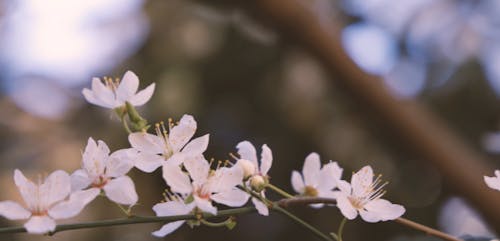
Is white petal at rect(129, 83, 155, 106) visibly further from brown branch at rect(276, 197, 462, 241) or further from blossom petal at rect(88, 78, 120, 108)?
brown branch at rect(276, 197, 462, 241)

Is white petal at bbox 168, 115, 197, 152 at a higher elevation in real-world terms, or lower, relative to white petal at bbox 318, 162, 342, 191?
higher

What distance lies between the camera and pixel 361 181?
606 millimetres

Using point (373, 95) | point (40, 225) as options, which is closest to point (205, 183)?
point (40, 225)

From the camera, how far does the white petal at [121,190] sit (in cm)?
55

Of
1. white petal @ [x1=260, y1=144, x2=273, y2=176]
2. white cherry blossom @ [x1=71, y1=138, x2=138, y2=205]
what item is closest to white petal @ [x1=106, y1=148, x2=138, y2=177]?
white cherry blossom @ [x1=71, y1=138, x2=138, y2=205]

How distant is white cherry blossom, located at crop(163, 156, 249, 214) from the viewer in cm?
54

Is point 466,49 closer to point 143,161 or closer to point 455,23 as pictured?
point 455,23

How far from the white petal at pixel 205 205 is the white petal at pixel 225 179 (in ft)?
0.05

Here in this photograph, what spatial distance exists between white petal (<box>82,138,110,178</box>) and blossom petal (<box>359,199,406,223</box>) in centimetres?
20

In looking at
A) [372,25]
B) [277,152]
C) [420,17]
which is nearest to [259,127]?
[277,152]

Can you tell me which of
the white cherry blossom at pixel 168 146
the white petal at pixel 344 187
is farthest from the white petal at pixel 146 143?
the white petal at pixel 344 187

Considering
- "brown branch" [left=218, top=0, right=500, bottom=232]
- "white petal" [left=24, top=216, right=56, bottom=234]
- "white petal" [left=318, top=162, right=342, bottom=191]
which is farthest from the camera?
"brown branch" [left=218, top=0, right=500, bottom=232]

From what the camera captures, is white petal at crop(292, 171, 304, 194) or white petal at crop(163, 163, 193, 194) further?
white petal at crop(292, 171, 304, 194)

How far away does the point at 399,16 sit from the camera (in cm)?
217
